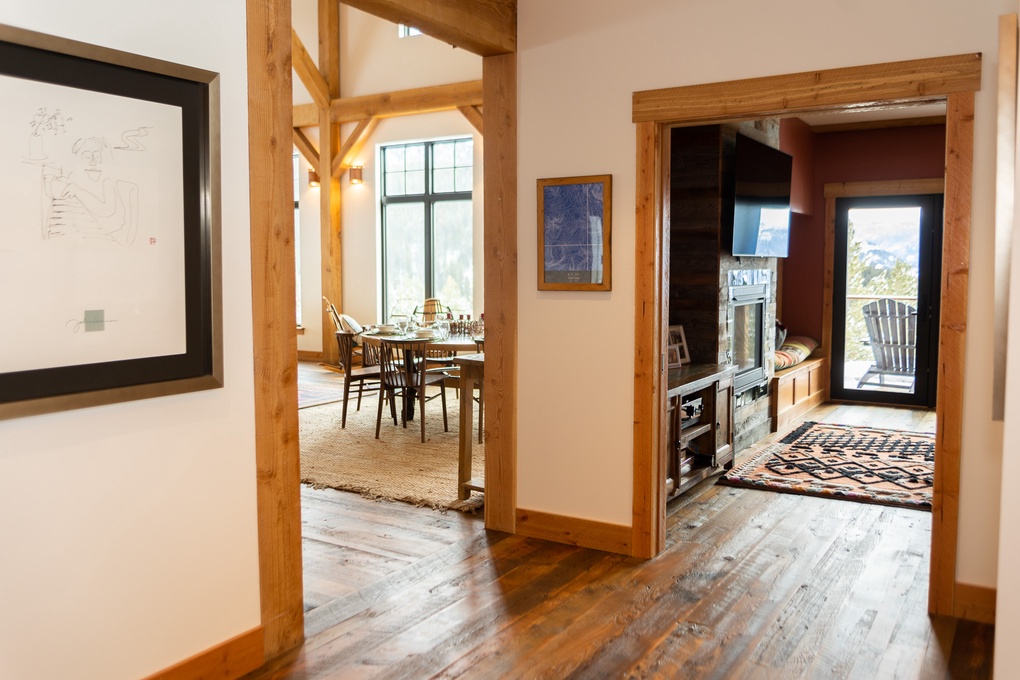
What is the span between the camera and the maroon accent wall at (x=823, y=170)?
822cm

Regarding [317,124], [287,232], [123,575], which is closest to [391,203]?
[317,124]

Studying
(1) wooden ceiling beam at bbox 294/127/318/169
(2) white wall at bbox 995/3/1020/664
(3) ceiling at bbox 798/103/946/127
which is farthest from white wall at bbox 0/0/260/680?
(1) wooden ceiling beam at bbox 294/127/318/169

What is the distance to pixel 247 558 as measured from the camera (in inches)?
114

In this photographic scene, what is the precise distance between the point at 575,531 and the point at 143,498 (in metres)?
2.26

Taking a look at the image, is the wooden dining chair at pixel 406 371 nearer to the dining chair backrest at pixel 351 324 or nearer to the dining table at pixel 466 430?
the dining table at pixel 466 430

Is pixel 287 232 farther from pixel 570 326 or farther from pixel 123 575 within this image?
pixel 570 326

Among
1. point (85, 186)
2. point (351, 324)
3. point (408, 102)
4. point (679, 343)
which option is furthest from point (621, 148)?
point (408, 102)

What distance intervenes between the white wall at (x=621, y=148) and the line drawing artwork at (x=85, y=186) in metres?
2.18

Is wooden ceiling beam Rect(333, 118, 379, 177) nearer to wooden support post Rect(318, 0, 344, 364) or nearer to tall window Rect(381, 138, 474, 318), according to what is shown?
wooden support post Rect(318, 0, 344, 364)

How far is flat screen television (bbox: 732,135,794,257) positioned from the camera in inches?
235

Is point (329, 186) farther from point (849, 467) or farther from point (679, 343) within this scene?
point (849, 467)

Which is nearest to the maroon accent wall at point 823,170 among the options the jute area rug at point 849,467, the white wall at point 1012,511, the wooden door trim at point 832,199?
the wooden door trim at point 832,199

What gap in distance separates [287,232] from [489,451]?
1.87 meters

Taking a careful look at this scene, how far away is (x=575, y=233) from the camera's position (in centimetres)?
411
